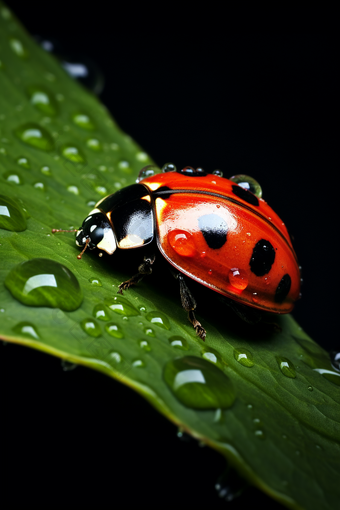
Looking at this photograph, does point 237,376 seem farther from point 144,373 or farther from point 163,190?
point 163,190

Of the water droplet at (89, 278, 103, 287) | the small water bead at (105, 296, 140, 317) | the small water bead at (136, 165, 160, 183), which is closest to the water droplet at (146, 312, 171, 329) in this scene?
→ the small water bead at (105, 296, 140, 317)

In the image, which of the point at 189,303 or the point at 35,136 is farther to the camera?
the point at 35,136

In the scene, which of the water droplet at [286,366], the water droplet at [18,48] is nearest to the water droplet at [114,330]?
the water droplet at [286,366]

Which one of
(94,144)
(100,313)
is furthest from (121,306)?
(94,144)

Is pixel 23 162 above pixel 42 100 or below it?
below

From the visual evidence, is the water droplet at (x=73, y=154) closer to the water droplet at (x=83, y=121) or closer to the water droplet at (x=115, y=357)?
the water droplet at (x=83, y=121)

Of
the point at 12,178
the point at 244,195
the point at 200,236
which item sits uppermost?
the point at 244,195

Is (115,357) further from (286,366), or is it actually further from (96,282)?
(286,366)
